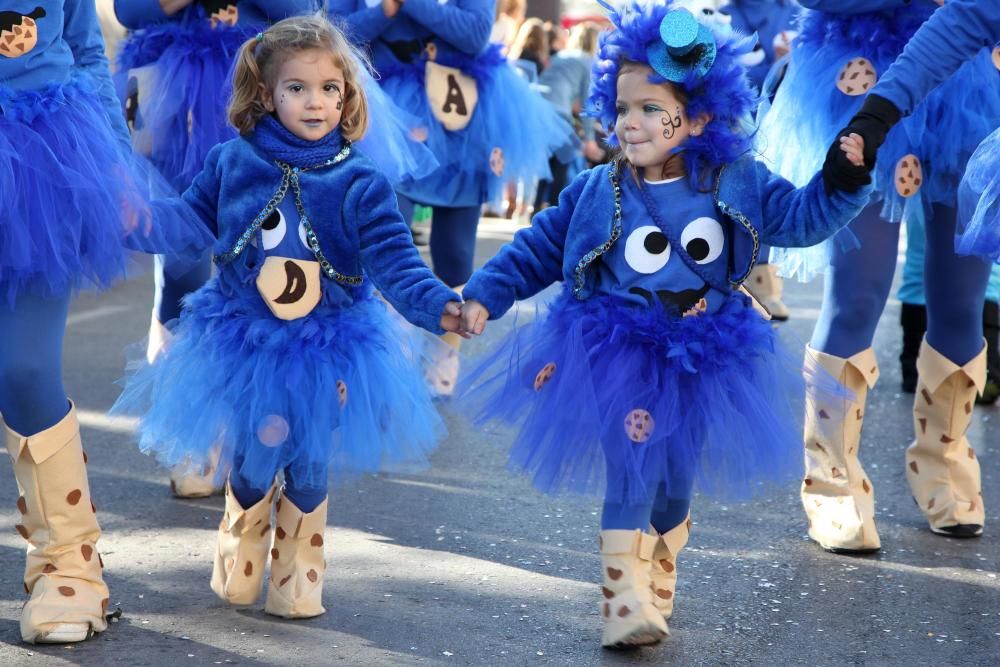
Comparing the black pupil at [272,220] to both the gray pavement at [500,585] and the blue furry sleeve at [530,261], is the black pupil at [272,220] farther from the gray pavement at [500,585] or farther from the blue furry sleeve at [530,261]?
the gray pavement at [500,585]

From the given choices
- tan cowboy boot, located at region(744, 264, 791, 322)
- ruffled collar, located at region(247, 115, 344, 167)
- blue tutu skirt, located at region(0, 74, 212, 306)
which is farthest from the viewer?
tan cowboy boot, located at region(744, 264, 791, 322)

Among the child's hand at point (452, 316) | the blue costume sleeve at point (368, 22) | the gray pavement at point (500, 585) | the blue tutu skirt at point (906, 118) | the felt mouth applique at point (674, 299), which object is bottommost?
the gray pavement at point (500, 585)

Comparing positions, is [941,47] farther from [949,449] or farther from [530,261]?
[949,449]

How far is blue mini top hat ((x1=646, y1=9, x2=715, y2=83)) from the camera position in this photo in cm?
374

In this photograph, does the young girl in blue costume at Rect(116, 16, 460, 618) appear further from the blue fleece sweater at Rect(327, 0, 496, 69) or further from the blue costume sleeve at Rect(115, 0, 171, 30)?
the blue fleece sweater at Rect(327, 0, 496, 69)

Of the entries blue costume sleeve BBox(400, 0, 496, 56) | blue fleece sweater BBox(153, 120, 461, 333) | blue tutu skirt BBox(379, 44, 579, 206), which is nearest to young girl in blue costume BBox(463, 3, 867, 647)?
blue fleece sweater BBox(153, 120, 461, 333)

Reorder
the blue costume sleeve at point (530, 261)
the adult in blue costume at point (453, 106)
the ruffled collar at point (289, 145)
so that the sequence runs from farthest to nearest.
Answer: the adult in blue costume at point (453, 106) → the ruffled collar at point (289, 145) → the blue costume sleeve at point (530, 261)

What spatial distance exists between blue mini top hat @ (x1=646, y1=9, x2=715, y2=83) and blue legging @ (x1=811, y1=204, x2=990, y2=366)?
108cm

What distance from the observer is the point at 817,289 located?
434 inches

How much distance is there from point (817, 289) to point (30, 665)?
837cm

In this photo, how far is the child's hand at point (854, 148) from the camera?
12.0 feet

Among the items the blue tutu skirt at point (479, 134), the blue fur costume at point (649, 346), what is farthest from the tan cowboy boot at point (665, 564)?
the blue tutu skirt at point (479, 134)

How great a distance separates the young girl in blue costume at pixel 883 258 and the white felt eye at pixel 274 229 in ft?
5.59

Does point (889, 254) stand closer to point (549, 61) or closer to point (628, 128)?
point (628, 128)
